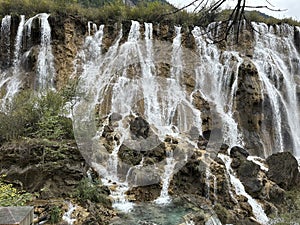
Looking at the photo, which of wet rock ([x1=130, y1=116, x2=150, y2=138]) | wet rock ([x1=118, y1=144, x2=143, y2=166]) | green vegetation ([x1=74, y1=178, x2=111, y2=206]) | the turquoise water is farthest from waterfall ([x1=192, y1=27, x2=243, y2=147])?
green vegetation ([x1=74, y1=178, x2=111, y2=206])

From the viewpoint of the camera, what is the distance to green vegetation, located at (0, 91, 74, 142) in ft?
37.1

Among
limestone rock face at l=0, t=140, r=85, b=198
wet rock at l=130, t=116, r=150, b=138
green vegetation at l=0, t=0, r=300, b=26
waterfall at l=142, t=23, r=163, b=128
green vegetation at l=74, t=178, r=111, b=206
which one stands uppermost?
green vegetation at l=0, t=0, r=300, b=26

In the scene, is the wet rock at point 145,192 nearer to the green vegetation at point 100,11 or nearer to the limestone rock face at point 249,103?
the limestone rock face at point 249,103

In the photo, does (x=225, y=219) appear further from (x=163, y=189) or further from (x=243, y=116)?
(x=243, y=116)

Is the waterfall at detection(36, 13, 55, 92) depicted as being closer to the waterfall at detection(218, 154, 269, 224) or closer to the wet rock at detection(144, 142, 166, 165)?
the wet rock at detection(144, 142, 166, 165)

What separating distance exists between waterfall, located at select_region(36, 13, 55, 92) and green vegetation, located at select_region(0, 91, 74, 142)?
21.3 ft

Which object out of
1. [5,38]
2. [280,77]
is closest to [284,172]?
[280,77]

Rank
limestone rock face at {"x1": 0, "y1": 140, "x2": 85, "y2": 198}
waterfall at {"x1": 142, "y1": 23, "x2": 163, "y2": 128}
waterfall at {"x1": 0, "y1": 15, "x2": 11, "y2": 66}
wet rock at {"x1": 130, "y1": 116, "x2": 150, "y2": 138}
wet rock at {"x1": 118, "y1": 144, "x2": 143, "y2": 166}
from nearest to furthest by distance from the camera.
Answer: limestone rock face at {"x1": 0, "y1": 140, "x2": 85, "y2": 198} < wet rock at {"x1": 118, "y1": 144, "x2": 143, "y2": 166} < wet rock at {"x1": 130, "y1": 116, "x2": 150, "y2": 138} < waterfall at {"x1": 142, "y1": 23, "x2": 163, "y2": 128} < waterfall at {"x1": 0, "y1": 15, "x2": 11, "y2": 66}

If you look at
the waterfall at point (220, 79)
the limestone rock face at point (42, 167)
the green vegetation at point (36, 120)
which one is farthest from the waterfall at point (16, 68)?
the waterfall at point (220, 79)

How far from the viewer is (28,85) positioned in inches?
757

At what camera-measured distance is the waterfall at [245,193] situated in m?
10.7

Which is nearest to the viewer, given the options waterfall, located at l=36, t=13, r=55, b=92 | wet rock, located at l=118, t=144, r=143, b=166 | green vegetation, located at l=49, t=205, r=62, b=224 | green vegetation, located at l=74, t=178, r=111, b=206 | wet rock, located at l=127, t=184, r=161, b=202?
green vegetation, located at l=49, t=205, r=62, b=224

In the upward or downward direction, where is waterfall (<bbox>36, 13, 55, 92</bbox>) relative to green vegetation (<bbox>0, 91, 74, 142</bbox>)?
upward

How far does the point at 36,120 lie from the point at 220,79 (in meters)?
12.0
